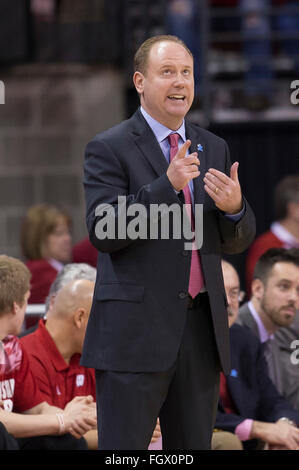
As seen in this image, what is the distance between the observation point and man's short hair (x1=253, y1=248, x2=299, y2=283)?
4.17 metres

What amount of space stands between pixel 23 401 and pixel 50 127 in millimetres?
3840

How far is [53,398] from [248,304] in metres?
1.19

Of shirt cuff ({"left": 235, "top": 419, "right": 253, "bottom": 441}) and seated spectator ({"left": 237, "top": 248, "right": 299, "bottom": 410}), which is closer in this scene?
shirt cuff ({"left": 235, "top": 419, "right": 253, "bottom": 441})

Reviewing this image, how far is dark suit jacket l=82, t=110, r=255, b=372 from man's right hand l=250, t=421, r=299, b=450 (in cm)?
151

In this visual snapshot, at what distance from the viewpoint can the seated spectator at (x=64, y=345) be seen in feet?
11.4

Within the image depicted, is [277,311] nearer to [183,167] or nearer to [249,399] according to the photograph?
[249,399]

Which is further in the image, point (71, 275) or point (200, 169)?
point (71, 275)

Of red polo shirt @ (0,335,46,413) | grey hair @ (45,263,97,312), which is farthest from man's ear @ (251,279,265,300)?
red polo shirt @ (0,335,46,413)

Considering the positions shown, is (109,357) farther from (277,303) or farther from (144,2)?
(144,2)

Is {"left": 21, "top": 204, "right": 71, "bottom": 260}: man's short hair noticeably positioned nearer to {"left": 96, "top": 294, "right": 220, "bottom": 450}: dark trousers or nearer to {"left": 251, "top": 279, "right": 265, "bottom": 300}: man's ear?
{"left": 251, "top": 279, "right": 265, "bottom": 300}: man's ear

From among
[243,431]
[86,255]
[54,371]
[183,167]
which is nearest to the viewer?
[183,167]

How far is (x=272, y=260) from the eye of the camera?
13.7ft

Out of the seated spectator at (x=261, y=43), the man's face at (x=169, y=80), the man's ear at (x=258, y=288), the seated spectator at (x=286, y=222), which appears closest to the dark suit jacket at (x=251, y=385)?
the man's ear at (x=258, y=288)

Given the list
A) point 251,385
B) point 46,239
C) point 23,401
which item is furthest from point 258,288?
point 46,239
